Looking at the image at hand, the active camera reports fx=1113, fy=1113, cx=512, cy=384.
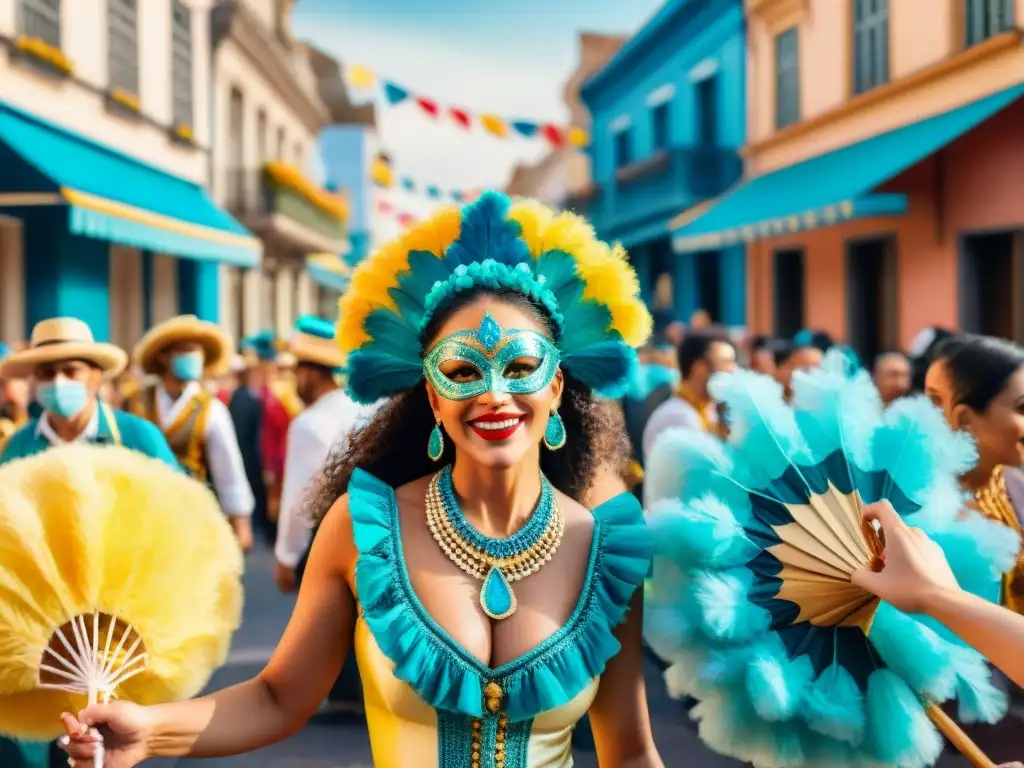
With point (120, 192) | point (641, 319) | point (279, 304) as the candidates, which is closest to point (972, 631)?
point (641, 319)

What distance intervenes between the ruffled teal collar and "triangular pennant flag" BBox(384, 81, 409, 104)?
1463 cm

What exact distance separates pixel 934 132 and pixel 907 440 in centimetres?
1010

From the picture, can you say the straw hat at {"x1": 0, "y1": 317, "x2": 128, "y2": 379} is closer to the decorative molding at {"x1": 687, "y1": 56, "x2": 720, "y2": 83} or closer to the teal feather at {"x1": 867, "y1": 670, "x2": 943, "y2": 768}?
the teal feather at {"x1": 867, "y1": 670, "x2": 943, "y2": 768}

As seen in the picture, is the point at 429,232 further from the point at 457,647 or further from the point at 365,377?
the point at 457,647

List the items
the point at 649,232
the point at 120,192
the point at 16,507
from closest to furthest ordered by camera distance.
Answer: the point at 16,507 < the point at 120,192 < the point at 649,232

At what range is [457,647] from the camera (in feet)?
6.35

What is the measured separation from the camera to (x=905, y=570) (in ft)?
5.95

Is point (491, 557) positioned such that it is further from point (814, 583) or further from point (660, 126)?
point (660, 126)

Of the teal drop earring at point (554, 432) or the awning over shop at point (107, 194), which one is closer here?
the teal drop earring at point (554, 432)

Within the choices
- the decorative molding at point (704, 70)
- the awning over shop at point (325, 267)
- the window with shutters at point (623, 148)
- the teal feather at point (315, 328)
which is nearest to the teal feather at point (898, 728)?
the teal feather at point (315, 328)

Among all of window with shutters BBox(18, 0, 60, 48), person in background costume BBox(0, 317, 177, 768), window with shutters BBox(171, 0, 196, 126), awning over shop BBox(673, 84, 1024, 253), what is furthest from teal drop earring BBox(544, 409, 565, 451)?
window with shutters BBox(171, 0, 196, 126)

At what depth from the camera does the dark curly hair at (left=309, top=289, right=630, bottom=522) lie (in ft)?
7.31

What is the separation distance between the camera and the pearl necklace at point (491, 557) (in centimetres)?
199

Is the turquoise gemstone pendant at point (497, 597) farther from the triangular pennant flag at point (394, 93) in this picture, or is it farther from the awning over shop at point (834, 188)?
the triangular pennant flag at point (394, 93)
